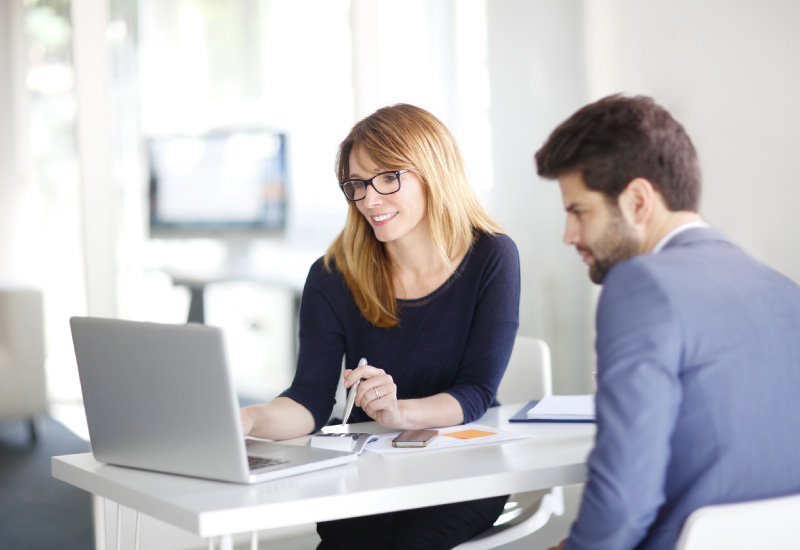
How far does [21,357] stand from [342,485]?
2026 millimetres

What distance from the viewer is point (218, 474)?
133 centimetres

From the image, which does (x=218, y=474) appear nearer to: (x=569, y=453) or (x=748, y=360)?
(x=569, y=453)

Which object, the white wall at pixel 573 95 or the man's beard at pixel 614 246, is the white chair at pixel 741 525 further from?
the white wall at pixel 573 95

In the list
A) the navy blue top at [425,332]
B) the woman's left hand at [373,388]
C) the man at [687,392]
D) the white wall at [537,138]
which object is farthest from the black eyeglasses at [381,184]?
the white wall at [537,138]

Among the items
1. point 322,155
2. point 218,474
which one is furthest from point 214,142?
point 218,474

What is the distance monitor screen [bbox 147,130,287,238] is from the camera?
10.6 ft

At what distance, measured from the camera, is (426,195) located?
2096 mm

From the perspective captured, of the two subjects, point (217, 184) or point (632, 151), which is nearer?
point (632, 151)

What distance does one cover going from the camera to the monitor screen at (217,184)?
10.6 ft

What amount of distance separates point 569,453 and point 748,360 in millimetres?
414

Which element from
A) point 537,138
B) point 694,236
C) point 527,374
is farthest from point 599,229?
point 537,138

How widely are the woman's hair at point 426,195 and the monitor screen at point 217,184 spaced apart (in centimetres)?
127

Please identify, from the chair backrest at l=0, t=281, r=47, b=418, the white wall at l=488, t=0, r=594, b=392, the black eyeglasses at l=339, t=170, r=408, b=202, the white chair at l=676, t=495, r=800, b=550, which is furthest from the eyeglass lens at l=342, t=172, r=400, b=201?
the white wall at l=488, t=0, r=594, b=392

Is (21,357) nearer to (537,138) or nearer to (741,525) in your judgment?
(537,138)
